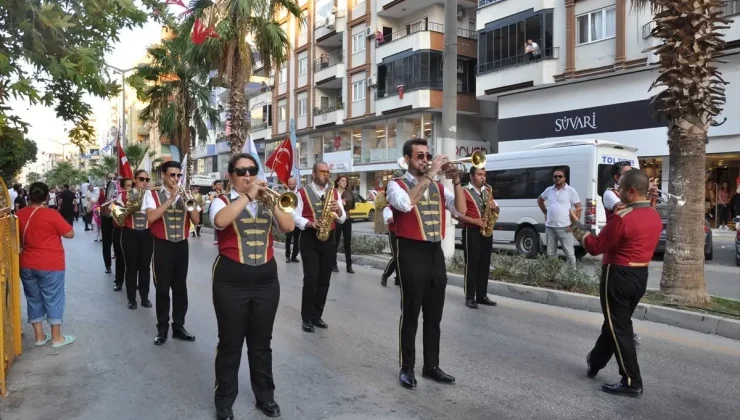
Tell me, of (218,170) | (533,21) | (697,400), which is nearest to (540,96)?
(533,21)

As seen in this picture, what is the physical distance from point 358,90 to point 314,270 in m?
31.9

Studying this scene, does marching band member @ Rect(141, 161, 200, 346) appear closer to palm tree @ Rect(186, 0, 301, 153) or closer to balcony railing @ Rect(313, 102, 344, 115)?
palm tree @ Rect(186, 0, 301, 153)

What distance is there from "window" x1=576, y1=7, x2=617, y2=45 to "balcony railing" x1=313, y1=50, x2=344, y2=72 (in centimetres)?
2062

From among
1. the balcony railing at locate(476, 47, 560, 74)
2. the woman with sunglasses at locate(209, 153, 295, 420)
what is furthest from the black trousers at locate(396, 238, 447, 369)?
the balcony railing at locate(476, 47, 560, 74)

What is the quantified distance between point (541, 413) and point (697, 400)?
1410 mm

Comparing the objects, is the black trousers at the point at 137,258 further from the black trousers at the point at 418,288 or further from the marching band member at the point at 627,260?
the marching band member at the point at 627,260

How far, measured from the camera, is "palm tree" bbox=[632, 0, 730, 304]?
8086mm

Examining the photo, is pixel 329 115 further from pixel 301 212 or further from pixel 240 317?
pixel 240 317

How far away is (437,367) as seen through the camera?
5.14 meters

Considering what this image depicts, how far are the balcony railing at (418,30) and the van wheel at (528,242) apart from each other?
19842 millimetres

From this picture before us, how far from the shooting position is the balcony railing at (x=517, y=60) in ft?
82.4

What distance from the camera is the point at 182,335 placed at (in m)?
6.56

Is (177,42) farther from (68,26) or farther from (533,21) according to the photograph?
(68,26)

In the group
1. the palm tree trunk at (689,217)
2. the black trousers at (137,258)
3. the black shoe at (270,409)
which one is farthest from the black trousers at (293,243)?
the black shoe at (270,409)
